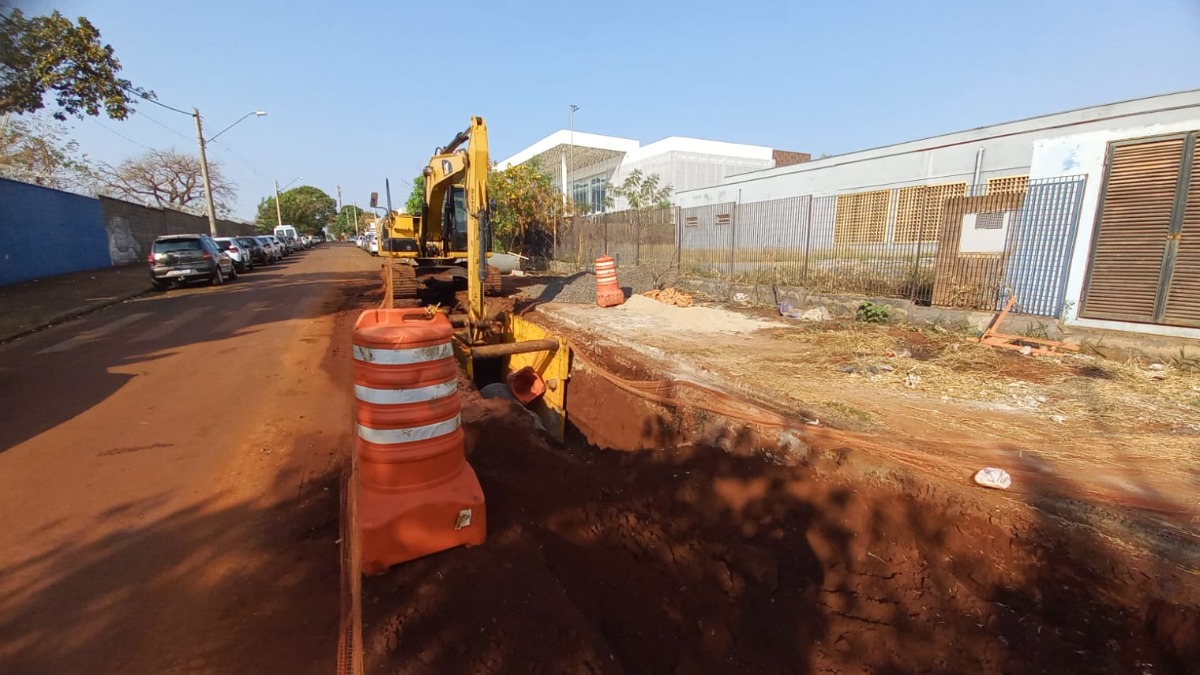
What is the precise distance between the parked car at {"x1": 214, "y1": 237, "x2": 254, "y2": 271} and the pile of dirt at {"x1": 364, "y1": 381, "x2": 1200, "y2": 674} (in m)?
23.8

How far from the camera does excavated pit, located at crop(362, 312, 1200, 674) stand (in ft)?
7.14

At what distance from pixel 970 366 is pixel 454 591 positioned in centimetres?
689

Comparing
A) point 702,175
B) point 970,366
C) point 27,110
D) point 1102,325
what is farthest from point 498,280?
point 702,175

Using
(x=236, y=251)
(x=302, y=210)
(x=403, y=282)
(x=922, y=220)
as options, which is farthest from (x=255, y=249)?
(x=302, y=210)

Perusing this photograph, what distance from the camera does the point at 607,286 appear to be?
12203mm

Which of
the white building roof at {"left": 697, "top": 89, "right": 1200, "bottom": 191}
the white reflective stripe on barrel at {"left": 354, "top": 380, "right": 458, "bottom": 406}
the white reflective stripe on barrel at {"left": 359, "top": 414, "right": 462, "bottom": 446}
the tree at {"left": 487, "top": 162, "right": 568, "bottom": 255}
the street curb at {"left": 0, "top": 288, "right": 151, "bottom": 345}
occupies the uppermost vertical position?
the white building roof at {"left": 697, "top": 89, "right": 1200, "bottom": 191}

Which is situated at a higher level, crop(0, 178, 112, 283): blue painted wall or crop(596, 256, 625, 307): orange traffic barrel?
crop(0, 178, 112, 283): blue painted wall

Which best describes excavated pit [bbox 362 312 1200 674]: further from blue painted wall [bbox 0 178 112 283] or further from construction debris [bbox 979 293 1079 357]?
blue painted wall [bbox 0 178 112 283]

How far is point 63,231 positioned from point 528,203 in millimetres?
16889

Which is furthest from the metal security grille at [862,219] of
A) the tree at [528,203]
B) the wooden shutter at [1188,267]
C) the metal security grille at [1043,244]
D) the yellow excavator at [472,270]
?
the tree at [528,203]

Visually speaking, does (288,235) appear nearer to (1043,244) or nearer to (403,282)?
(403,282)

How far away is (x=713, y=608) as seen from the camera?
2.78 meters

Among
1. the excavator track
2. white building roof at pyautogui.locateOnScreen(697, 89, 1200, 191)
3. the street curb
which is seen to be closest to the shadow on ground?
the street curb

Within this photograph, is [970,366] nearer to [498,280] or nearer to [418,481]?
[418,481]
